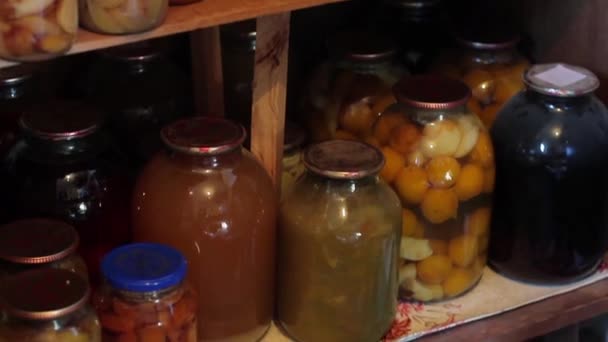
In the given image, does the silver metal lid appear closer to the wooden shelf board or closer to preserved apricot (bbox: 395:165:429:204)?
preserved apricot (bbox: 395:165:429:204)

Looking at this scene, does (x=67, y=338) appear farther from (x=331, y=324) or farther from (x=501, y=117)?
(x=501, y=117)

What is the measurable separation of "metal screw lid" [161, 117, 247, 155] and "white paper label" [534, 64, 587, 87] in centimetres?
36

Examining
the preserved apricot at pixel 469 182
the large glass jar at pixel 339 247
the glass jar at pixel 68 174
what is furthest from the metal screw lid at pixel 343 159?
the glass jar at pixel 68 174

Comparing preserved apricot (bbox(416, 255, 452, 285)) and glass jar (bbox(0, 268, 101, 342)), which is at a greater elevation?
glass jar (bbox(0, 268, 101, 342))

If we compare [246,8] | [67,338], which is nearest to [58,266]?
[67,338]

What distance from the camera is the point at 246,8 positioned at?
86cm

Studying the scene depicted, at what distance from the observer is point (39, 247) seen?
0.88 metres

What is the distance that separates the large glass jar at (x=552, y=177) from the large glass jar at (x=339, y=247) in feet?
0.58

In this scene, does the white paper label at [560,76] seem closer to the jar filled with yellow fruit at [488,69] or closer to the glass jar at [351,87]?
the jar filled with yellow fruit at [488,69]

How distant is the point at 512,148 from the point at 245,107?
1.11ft

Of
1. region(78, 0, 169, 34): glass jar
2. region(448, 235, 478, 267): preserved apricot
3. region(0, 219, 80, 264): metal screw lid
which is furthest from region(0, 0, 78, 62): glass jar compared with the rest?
region(448, 235, 478, 267): preserved apricot

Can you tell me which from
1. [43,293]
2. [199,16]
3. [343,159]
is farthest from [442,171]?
[43,293]

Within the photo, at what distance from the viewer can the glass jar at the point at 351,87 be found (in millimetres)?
1140

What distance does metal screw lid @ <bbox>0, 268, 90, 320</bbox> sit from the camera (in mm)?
801
